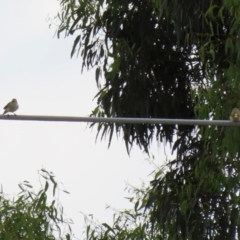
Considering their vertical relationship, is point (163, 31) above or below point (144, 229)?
above

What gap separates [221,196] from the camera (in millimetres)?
12742

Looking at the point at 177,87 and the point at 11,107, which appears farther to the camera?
the point at 177,87

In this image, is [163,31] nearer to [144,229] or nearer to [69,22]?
[69,22]

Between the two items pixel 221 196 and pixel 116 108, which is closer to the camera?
pixel 221 196

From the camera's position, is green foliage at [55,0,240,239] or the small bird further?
green foliage at [55,0,240,239]

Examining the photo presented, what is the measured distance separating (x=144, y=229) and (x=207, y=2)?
2.57m

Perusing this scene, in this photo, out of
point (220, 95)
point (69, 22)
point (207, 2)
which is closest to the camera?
point (220, 95)

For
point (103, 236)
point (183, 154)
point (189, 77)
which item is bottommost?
point (103, 236)

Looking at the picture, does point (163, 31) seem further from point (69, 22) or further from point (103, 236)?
point (103, 236)

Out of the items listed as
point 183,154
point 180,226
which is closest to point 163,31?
point 183,154

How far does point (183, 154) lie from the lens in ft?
45.1

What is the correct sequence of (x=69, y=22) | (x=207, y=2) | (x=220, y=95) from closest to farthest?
(x=220, y=95) < (x=207, y=2) < (x=69, y=22)

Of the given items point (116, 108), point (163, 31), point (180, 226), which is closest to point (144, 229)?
point (180, 226)

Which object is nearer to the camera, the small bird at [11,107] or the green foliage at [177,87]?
the small bird at [11,107]
